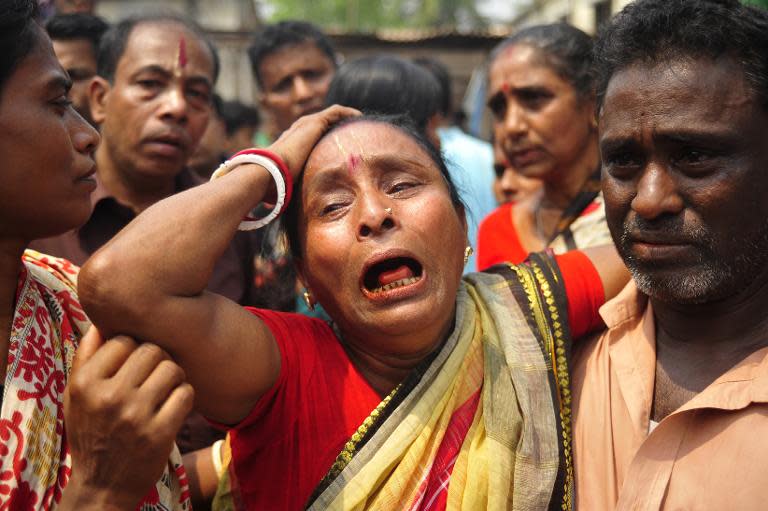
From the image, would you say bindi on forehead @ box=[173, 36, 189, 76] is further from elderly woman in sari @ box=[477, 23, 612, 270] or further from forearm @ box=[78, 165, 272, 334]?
forearm @ box=[78, 165, 272, 334]

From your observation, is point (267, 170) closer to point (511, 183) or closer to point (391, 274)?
point (391, 274)

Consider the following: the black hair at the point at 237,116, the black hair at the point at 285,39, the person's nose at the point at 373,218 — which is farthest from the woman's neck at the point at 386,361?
the black hair at the point at 237,116

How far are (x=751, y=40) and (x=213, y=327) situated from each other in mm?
1480

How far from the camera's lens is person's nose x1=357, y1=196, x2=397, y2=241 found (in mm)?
2092

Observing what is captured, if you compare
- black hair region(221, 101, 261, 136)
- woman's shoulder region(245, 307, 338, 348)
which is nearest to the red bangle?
woman's shoulder region(245, 307, 338, 348)

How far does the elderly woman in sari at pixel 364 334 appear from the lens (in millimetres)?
1830

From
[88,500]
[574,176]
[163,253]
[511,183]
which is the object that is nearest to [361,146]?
[163,253]

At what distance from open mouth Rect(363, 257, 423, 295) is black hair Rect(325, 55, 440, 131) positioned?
137cm

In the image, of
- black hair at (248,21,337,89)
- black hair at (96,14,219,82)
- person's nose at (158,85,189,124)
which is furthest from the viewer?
black hair at (248,21,337,89)

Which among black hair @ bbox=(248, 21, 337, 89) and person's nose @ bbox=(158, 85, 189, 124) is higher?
person's nose @ bbox=(158, 85, 189, 124)

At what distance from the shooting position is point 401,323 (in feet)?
6.67

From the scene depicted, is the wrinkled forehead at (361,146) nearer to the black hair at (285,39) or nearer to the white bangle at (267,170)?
the white bangle at (267,170)

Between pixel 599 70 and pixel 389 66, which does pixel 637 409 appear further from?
pixel 389 66

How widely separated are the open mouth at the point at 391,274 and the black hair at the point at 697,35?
76cm
